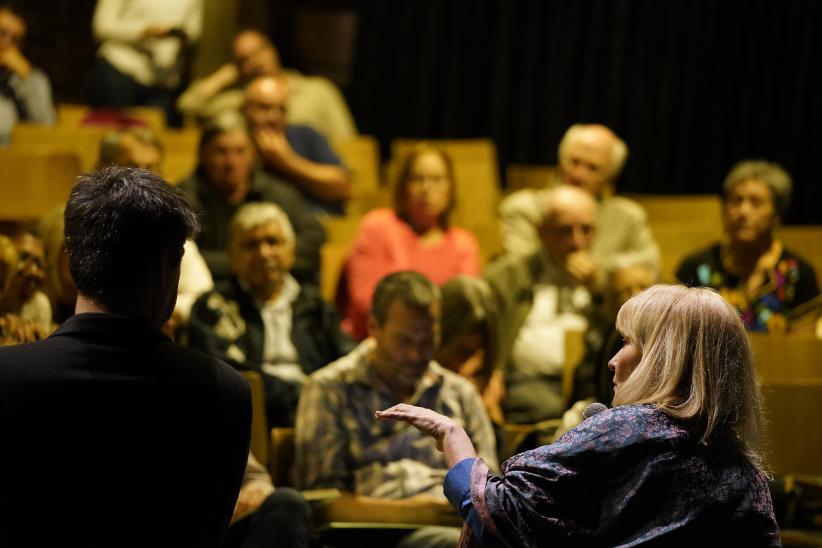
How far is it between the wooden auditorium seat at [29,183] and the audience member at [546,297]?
1.50 meters

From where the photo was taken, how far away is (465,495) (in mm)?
2016

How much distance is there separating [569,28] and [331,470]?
4191mm

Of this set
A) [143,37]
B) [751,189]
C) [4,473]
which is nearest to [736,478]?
[4,473]

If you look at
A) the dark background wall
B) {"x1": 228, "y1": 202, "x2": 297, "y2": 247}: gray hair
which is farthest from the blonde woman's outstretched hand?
the dark background wall

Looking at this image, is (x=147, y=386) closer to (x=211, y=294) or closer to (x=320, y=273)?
(x=211, y=294)

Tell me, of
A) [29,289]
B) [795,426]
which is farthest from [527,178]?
[29,289]

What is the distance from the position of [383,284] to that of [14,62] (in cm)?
296

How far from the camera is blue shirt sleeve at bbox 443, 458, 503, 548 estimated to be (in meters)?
1.99

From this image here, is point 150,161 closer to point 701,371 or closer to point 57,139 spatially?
point 57,139

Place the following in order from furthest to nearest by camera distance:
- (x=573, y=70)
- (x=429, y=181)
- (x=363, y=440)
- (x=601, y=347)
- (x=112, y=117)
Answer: (x=573, y=70), (x=112, y=117), (x=429, y=181), (x=601, y=347), (x=363, y=440)

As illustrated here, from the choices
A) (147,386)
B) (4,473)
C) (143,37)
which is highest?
(143,37)

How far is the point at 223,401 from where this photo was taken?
1690 millimetres

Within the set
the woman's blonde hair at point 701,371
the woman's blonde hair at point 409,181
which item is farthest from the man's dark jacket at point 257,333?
the woman's blonde hair at point 701,371

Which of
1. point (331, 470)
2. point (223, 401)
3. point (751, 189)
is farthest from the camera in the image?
point (751, 189)
